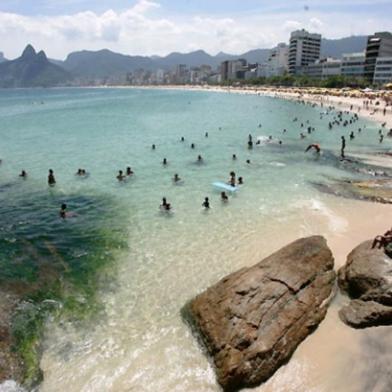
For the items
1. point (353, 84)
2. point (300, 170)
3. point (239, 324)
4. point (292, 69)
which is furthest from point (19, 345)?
point (292, 69)

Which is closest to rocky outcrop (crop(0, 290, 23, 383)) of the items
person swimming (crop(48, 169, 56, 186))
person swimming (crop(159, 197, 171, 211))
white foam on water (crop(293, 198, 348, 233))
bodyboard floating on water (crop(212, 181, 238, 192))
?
person swimming (crop(159, 197, 171, 211))

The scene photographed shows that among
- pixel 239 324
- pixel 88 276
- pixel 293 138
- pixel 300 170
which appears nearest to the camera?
pixel 239 324

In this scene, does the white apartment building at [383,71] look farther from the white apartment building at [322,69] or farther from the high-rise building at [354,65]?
the white apartment building at [322,69]

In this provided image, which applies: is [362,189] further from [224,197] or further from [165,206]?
[165,206]

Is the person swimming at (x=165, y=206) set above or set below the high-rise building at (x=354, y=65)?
below

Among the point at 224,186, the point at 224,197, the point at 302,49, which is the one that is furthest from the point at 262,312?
the point at 302,49

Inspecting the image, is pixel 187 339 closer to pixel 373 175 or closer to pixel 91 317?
pixel 91 317

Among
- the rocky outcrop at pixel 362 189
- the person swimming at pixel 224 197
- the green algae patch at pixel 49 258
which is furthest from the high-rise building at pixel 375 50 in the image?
the green algae patch at pixel 49 258
